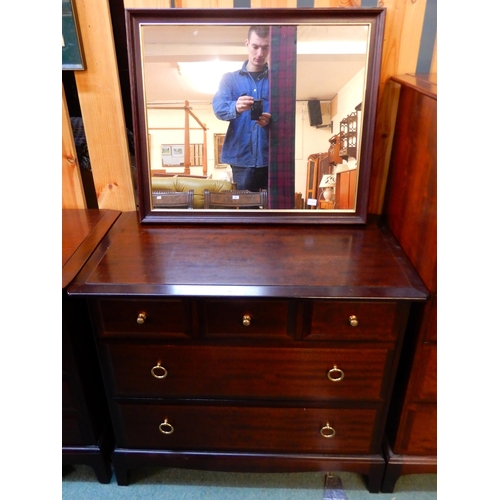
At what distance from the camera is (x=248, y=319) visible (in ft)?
3.59

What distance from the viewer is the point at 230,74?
50.5 inches

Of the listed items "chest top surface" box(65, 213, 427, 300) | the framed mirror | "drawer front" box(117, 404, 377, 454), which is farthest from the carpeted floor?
the framed mirror

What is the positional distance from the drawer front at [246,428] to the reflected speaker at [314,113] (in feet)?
2.86

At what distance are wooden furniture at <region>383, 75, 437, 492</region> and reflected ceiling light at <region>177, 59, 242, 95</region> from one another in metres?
0.51

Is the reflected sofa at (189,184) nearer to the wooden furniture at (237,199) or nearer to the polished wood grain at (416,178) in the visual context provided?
the wooden furniture at (237,199)

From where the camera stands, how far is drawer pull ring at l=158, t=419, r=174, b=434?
1297 mm

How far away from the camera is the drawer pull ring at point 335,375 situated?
3.87ft

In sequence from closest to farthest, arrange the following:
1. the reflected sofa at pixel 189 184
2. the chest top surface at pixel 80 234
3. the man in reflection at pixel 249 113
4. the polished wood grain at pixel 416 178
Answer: the polished wood grain at pixel 416 178 → the chest top surface at pixel 80 234 → the man in reflection at pixel 249 113 → the reflected sofa at pixel 189 184

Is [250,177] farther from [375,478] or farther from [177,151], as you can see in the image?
[375,478]

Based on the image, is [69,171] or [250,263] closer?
[250,263]

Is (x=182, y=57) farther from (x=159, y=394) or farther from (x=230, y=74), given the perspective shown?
(x=159, y=394)

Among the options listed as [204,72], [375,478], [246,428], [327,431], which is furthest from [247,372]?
[204,72]

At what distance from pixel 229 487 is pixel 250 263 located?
81 centimetres

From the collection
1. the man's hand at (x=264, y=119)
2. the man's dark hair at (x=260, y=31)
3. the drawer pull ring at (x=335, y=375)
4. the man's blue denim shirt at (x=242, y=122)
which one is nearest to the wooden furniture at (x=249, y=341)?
the drawer pull ring at (x=335, y=375)
